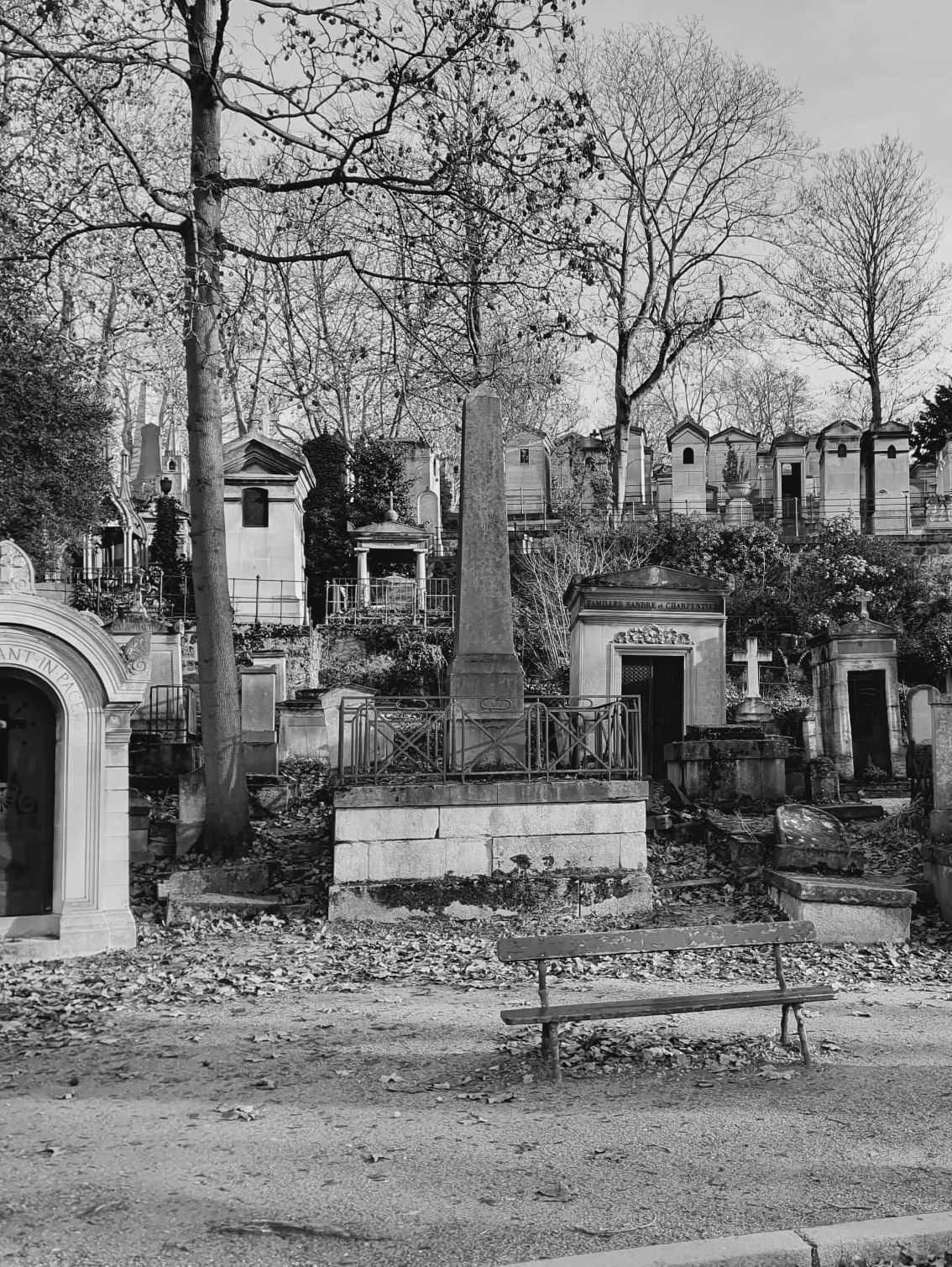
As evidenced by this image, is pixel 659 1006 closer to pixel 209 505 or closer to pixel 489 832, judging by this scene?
pixel 489 832

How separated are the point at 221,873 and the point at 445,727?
2364mm

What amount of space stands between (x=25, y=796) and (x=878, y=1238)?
7.22 metres

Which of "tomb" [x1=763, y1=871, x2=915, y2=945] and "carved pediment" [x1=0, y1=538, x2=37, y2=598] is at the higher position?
"carved pediment" [x1=0, y1=538, x2=37, y2=598]

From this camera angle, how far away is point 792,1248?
3.66m

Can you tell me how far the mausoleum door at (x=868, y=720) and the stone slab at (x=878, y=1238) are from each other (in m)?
14.7

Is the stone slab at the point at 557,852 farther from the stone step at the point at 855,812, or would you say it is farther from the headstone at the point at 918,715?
the headstone at the point at 918,715

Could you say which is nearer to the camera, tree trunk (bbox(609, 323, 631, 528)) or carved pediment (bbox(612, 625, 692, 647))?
carved pediment (bbox(612, 625, 692, 647))

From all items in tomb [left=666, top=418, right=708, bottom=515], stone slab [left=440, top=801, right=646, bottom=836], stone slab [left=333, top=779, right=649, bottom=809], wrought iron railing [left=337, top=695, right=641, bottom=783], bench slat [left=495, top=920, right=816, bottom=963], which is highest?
tomb [left=666, top=418, right=708, bottom=515]

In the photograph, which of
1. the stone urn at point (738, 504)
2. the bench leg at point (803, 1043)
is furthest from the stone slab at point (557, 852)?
the stone urn at point (738, 504)

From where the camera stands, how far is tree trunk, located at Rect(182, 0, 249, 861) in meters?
10.5

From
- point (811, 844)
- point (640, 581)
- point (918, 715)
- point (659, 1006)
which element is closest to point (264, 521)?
point (640, 581)

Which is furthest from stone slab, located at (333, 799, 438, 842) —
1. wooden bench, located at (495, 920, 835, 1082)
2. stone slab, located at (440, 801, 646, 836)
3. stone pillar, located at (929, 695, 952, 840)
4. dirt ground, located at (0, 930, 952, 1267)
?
stone pillar, located at (929, 695, 952, 840)

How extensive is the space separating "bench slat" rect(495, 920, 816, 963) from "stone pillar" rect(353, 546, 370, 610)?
80.6 feet

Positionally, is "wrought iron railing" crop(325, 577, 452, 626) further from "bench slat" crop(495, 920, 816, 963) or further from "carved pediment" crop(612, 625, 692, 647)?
"bench slat" crop(495, 920, 816, 963)
